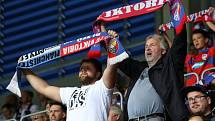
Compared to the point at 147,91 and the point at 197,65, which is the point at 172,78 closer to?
the point at 147,91

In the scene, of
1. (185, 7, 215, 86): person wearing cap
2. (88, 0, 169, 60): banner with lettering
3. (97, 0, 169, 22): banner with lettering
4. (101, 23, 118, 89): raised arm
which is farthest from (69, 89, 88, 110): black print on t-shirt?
(185, 7, 215, 86): person wearing cap

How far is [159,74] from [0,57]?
285 inches

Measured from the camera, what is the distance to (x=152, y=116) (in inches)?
353

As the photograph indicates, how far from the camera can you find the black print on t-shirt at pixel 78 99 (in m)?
9.00

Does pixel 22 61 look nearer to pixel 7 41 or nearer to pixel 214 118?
pixel 214 118

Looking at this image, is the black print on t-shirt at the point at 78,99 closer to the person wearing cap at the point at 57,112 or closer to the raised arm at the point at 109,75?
the raised arm at the point at 109,75

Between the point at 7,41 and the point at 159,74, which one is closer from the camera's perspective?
the point at 159,74

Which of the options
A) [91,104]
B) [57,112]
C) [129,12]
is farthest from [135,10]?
[57,112]

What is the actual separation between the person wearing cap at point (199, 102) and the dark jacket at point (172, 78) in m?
0.49

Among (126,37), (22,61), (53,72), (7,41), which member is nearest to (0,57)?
(7,41)

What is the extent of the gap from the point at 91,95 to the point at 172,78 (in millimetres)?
826

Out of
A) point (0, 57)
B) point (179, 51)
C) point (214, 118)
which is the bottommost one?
point (214, 118)

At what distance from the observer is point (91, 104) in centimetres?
891

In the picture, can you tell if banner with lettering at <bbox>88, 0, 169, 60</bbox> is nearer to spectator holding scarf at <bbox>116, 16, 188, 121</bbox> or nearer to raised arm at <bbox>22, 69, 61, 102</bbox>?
spectator holding scarf at <bbox>116, 16, 188, 121</bbox>
